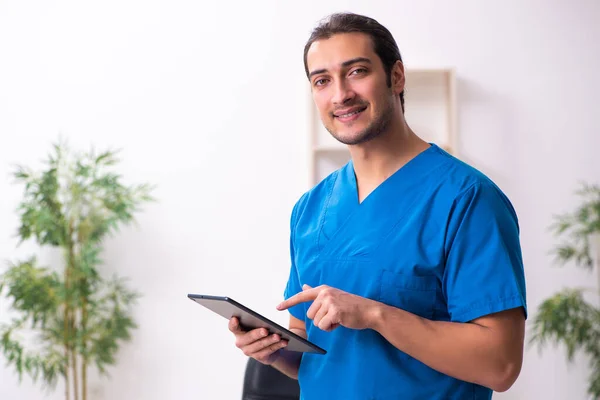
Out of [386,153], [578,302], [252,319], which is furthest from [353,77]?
[578,302]

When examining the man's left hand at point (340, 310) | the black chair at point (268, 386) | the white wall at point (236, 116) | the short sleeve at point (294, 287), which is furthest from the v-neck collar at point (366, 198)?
the white wall at point (236, 116)

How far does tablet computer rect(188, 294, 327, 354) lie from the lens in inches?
45.9

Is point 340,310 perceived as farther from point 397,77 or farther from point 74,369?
point 74,369

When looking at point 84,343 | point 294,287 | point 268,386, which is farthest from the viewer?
point 84,343

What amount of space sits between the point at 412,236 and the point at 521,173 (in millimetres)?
2294

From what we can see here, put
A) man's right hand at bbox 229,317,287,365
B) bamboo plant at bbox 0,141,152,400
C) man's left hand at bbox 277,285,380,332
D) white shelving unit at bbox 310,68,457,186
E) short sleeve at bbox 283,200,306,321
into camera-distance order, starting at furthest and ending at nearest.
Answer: white shelving unit at bbox 310,68,457,186 < bamboo plant at bbox 0,141,152,400 < short sleeve at bbox 283,200,306,321 < man's right hand at bbox 229,317,287,365 < man's left hand at bbox 277,285,380,332

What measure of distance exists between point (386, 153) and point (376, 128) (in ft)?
0.25

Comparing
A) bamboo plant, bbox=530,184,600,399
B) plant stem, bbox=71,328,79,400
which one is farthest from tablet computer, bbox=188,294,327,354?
bamboo plant, bbox=530,184,600,399

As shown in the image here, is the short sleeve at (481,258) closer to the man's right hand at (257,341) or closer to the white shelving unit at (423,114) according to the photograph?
the man's right hand at (257,341)

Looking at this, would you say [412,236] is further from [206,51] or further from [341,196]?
[206,51]

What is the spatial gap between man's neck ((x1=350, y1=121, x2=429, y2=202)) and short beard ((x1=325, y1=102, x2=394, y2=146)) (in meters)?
0.03

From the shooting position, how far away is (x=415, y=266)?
1.19 m

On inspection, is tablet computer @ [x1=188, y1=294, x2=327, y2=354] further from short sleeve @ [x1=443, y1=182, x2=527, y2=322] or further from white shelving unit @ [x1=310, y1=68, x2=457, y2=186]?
white shelving unit @ [x1=310, y1=68, x2=457, y2=186]

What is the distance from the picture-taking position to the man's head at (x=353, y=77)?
1.28 meters
